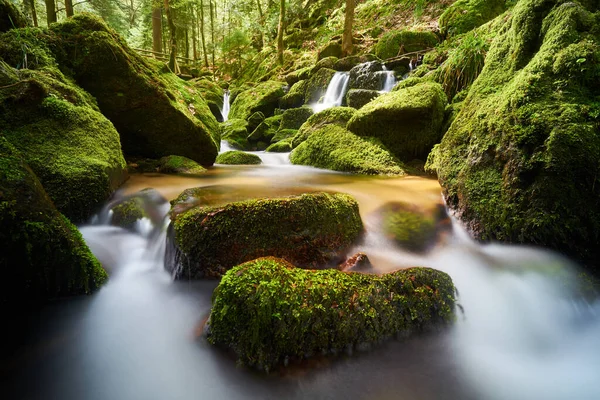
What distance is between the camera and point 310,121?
9484mm

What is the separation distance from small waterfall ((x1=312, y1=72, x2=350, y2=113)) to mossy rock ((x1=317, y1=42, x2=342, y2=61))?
3.37m

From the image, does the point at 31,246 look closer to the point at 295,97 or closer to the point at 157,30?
the point at 295,97

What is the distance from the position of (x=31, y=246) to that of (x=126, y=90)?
4690mm

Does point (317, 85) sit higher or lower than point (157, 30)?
lower

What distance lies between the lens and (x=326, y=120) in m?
8.73

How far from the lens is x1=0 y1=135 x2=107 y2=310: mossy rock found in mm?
2201

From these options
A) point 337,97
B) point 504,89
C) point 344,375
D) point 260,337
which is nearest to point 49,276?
point 260,337

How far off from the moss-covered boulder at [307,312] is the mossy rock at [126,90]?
541 centimetres

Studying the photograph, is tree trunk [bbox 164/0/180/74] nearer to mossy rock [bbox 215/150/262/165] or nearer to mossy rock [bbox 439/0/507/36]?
mossy rock [bbox 215/150/262/165]

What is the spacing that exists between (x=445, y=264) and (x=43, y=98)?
5.72 metres

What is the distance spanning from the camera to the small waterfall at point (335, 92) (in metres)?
11.7

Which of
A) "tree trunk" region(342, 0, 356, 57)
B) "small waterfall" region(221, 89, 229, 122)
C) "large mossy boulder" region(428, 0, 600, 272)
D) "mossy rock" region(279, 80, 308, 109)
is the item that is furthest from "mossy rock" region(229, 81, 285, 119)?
"large mossy boulder" region(428, 0, 600, 272)

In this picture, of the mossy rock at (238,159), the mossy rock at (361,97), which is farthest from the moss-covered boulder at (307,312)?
the mossy rock at (361,97)

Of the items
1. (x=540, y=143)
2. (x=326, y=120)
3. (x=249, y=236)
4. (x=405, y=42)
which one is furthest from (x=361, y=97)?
(x=249, y=236)
